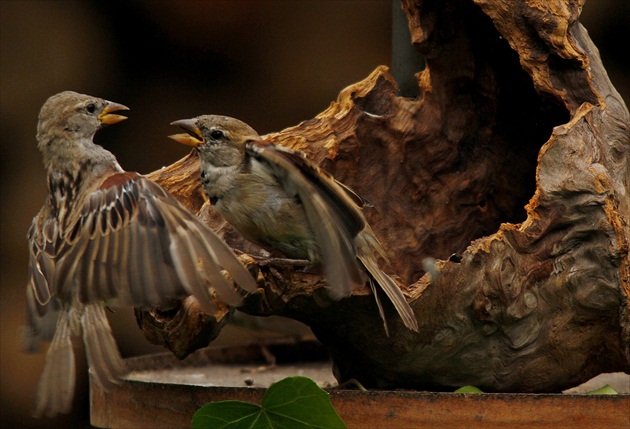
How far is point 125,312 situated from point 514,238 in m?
1.78

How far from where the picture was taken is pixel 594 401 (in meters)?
2.23

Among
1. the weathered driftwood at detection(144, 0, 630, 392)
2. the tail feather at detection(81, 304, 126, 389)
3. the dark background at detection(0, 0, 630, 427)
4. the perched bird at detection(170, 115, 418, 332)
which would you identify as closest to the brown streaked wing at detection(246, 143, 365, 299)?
the perched bird at detection(170, 115, 418, 332)

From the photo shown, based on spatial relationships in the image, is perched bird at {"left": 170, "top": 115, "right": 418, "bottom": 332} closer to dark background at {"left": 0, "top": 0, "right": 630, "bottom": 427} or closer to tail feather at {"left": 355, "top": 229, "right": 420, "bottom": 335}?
tail feather at {"left": 355, "top": 229, "right": 420, "bottom": 335}

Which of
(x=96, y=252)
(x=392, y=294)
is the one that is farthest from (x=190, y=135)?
(x=392, y=294)

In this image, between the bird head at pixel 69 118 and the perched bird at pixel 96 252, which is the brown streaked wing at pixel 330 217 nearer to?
the perched bird at pixel 96 252

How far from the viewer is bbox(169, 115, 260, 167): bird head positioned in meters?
2.59

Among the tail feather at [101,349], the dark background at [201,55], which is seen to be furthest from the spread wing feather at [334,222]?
the dark background at [201,55]

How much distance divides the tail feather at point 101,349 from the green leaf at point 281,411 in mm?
226

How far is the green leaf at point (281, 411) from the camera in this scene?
85.2 inches

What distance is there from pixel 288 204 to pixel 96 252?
1.43ft

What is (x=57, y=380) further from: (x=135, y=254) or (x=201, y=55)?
(x=201, y=55)

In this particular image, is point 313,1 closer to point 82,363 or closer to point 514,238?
point 82,363

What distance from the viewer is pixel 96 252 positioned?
226 centimetres

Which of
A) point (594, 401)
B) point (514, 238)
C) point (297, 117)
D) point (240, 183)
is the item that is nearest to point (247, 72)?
point (297, 117)
